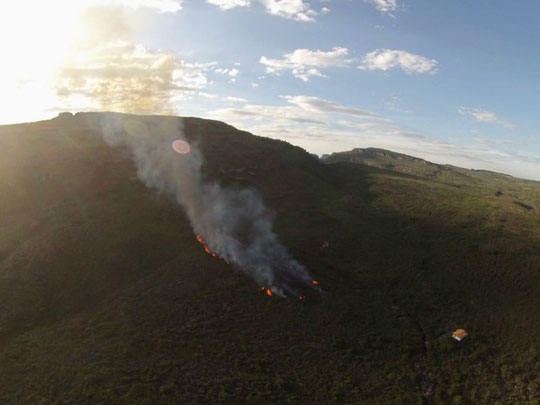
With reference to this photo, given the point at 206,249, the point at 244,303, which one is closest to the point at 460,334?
the point at 244,303

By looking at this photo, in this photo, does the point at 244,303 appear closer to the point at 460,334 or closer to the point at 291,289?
the point at 291,289

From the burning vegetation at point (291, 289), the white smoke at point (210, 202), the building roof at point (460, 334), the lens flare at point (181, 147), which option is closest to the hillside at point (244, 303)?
the building roof at point (460, 334)

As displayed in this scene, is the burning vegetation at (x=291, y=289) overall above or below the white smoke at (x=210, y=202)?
below

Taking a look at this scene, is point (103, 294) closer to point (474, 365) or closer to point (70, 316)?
point (70, 316)

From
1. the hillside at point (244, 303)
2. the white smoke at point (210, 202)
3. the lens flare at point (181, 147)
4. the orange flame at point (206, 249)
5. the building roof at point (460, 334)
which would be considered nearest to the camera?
the hillside at point (244, 303)

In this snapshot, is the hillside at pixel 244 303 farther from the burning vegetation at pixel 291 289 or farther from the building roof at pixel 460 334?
the burning vegetation at pixel 291 289

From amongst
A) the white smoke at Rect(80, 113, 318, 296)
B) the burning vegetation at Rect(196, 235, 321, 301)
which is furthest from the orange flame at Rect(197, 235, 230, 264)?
the burning vegetation at Rect(196, 235, 321, 301)
